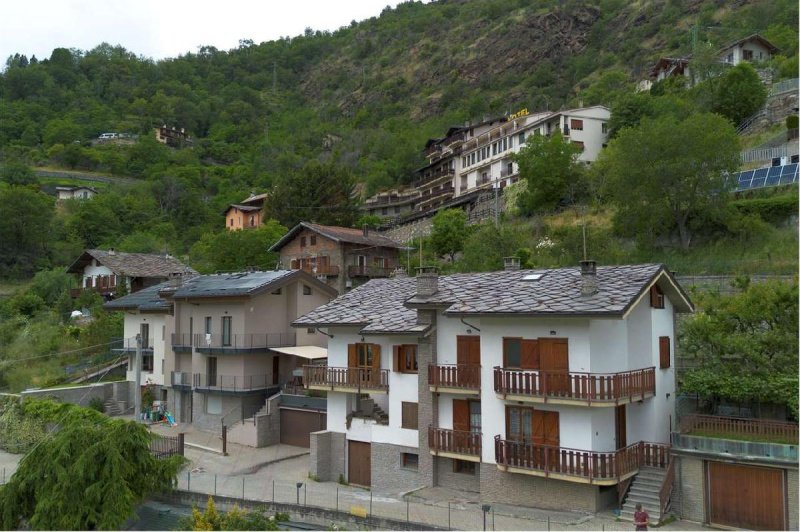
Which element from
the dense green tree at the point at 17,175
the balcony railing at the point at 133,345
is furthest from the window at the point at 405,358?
the dense green tree at the point at 17,175

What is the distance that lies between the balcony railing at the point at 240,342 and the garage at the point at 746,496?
24400mm

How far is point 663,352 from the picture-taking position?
2498 cm

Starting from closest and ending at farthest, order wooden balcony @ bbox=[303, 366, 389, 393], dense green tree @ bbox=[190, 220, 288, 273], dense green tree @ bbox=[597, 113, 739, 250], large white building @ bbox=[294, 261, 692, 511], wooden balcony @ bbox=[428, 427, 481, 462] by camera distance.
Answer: large white building @ bbox=[294, 261, 692, 511], wooden balcony @ bbox=[428, 427, 481, 462], wooden balcony @ bbox=[303, 366, 389, 393], dense green tree @ bbox=[597, 113, 739, 250], dense green tree @ bbox=[190, 220, 288, 273]

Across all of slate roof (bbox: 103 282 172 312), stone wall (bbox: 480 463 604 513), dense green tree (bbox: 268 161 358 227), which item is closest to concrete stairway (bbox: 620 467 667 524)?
stone wall (bbox: 480 463 604 513)

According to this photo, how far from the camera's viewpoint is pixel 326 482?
93.4 feet

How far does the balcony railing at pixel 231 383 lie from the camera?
37625 mm

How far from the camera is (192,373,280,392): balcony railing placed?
A: 1481 inches

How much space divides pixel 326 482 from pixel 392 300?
823 cm

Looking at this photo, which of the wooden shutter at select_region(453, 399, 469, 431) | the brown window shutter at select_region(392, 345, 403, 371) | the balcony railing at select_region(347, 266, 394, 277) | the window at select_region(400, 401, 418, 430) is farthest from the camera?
the balcony railing at select_region(347, 266, 394, 277)

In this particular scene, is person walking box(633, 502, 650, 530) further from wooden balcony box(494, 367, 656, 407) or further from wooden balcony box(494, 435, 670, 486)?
wooden balcony box(494, 367, 656, 407)

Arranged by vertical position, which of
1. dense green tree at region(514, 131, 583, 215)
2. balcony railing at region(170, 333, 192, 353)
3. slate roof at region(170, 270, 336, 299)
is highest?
dense green tree at region(514, 131, 583, 215)

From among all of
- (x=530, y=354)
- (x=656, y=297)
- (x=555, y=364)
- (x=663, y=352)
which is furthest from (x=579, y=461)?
(x=656, y=297)

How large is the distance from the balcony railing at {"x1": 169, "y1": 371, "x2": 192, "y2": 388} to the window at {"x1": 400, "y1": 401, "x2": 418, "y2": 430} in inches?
708

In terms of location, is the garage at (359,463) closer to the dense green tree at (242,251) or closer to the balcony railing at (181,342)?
the balcony railing at (181,342)
